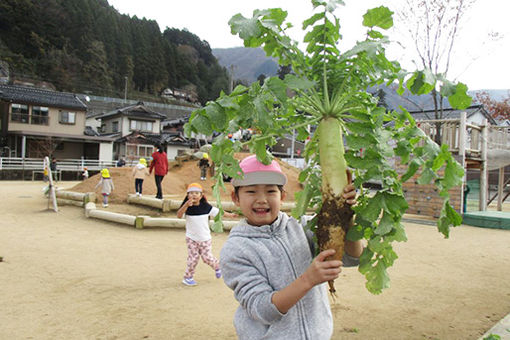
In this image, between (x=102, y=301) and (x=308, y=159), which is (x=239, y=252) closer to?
(x=308, y=159)

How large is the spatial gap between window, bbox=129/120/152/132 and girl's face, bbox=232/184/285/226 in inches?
1884

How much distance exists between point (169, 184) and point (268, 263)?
650 inches

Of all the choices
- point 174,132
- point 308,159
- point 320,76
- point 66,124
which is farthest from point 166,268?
point 174,132

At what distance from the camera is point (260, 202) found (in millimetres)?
2225

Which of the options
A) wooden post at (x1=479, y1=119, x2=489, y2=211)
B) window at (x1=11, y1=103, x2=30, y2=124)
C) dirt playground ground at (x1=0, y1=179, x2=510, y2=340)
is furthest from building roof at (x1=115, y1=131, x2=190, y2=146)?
dirt playground ground at (x1=0, y1=179, x2=510, y2=340)

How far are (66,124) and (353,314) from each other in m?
41.5

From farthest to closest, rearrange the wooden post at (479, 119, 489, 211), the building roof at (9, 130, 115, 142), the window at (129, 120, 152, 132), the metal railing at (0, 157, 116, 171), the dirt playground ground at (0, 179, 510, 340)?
the window at (129, 120, 152, 132), the building roof at (9, 130, 115, 142), the metal railing at (0, 157, 116, 171), the wooden post at (479, 119, 489, 211), the dirt playground ground at (0, 179, 510, 340)

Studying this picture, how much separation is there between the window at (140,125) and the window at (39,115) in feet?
34.8

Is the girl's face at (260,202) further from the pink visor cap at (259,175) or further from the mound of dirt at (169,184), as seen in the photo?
the mound of dirt at (169,184)

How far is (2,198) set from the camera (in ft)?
56.2

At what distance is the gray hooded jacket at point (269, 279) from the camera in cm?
200

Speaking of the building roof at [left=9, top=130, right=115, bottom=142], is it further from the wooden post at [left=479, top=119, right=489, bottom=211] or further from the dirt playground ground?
the wooden post at [left=479, top=119, right=489, bottom=211]

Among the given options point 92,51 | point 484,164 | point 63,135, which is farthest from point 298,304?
point 92,51

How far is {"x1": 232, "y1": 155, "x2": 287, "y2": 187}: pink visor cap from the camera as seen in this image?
220cm
